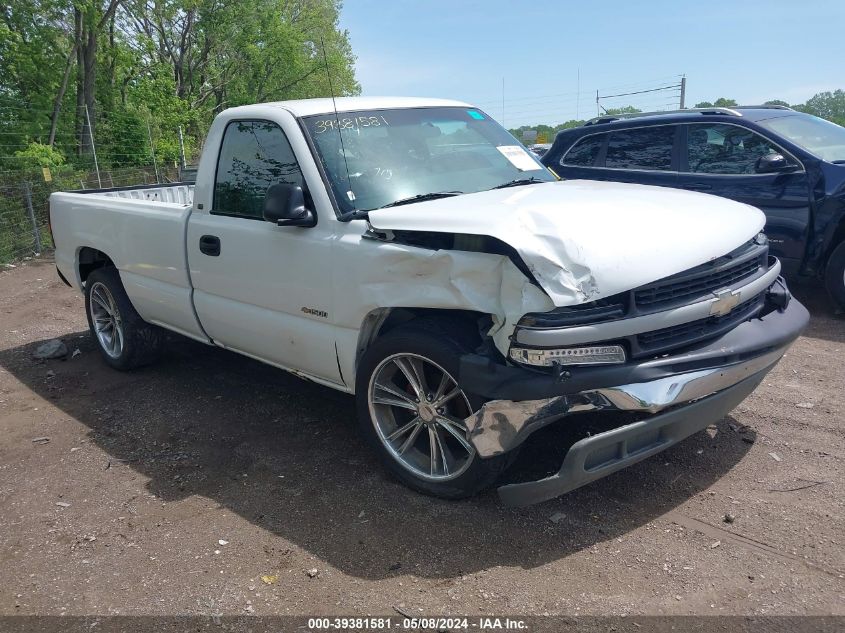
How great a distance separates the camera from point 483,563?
303 cm

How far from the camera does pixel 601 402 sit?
288cm

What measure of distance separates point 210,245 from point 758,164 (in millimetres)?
5129

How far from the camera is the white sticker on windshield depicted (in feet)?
14.9

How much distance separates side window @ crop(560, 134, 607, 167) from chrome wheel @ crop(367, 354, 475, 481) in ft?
17.2

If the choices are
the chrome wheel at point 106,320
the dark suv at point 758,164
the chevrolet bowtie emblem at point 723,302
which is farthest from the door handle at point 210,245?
the dark suv at point 758,164

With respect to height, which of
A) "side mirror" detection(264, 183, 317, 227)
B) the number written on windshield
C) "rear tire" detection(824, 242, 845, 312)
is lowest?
"rear tire" detection(824, 242, 845, 312)

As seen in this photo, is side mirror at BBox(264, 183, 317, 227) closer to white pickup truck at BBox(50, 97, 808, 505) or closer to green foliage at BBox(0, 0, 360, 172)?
white pickup truck at BBox(50, 97, 808, 505)

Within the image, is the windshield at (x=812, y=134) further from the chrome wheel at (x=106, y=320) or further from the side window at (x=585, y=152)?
the chrome wheel at (x=106, y=320)

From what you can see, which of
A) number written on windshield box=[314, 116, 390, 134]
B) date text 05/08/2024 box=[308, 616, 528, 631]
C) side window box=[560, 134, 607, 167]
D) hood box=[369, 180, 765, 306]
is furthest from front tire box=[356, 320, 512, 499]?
side window box=[560, 134, 607, 167]

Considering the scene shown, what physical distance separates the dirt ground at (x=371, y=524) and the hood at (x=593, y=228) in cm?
119

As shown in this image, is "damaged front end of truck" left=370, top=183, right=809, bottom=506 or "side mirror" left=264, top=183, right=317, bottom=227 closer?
"damaged front end of truck" left=370, top=183, right=809, bottom=506

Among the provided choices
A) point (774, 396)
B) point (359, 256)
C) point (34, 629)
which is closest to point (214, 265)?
point (359, 256)

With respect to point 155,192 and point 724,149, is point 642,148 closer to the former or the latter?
point 724,149

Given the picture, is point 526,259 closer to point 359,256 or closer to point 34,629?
point 359,256
